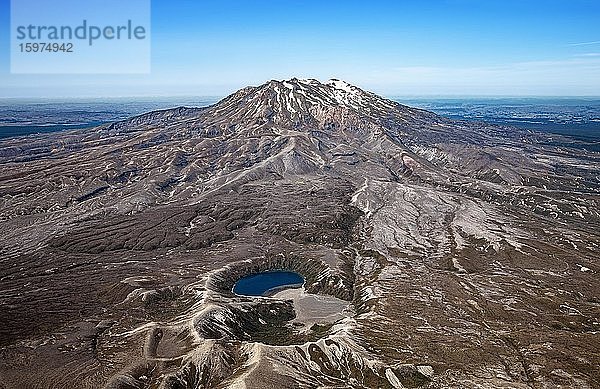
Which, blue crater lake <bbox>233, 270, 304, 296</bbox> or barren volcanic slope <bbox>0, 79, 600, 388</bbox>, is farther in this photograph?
blue crater lake <bbox>233, 270, 304, 296</bbox>

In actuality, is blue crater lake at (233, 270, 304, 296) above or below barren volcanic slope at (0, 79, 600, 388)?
below

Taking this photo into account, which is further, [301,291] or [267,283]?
[267,283]

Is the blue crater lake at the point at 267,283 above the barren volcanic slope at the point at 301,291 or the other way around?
the other way around

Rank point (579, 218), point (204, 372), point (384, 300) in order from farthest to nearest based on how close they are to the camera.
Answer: point (579, 218), point (384, 300), point (204, 372)

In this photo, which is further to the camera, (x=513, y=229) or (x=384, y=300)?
(x=513, y=229)

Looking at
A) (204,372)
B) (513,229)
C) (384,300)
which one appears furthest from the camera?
(513,229)

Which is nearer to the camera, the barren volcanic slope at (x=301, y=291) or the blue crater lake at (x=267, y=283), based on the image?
the barren volcanic slope at (x=301, y=291)

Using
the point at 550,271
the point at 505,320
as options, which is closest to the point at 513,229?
the point at 550,271

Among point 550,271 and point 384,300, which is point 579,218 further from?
point 384,300
